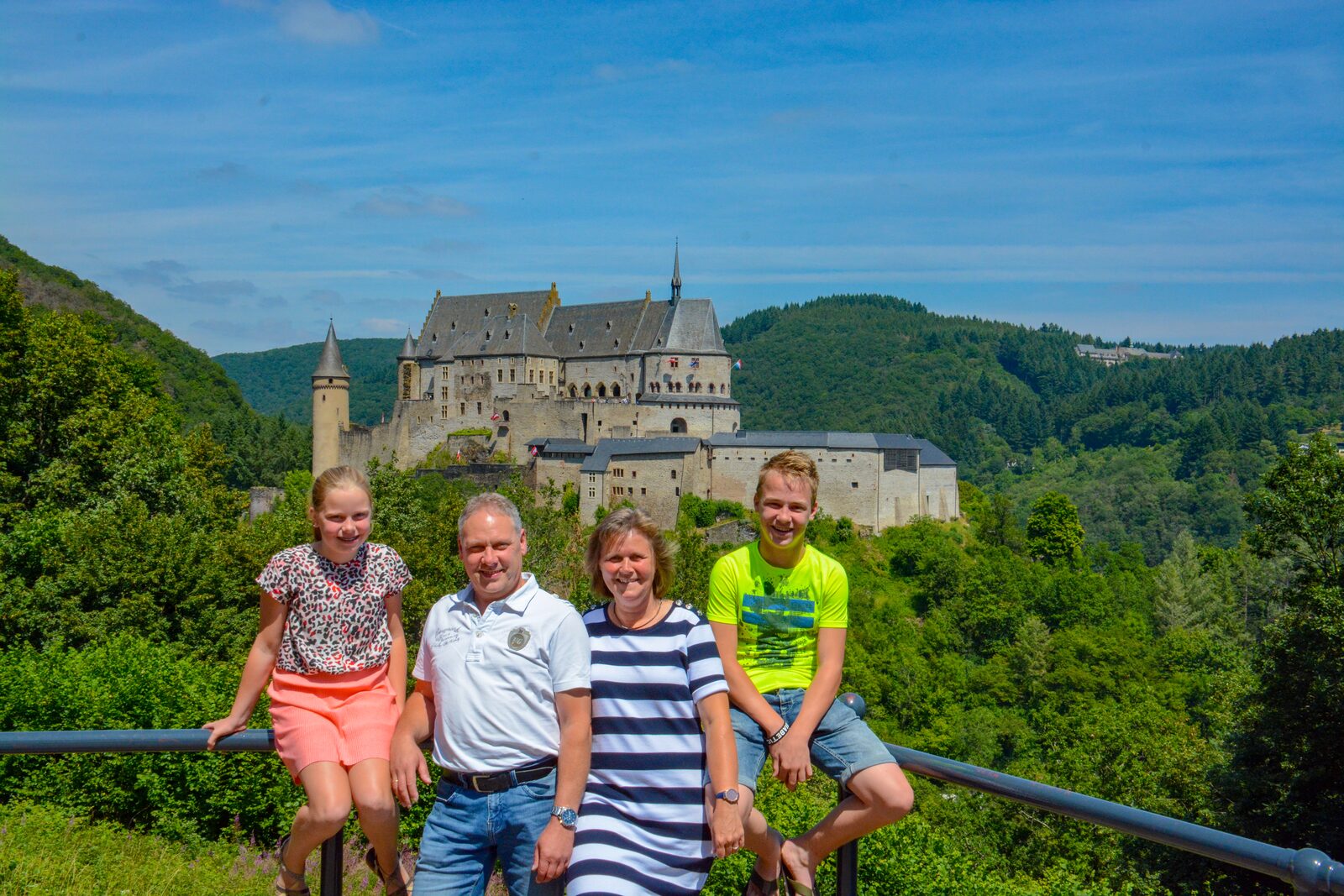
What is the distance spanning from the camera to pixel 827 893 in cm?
650

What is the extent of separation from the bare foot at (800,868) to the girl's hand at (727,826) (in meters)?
0.64

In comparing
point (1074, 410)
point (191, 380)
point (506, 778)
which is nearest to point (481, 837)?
point (506, 778)

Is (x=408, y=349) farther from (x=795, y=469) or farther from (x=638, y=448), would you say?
(x=795, y=469)

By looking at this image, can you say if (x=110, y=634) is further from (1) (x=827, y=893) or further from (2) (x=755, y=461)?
(2) (x=755, y=461)

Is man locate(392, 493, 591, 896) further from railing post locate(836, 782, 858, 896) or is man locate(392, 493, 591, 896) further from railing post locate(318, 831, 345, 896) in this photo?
railing post locate(836, 782, 858, 896)

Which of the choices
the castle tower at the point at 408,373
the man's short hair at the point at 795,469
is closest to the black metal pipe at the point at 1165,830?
the man's short hair at the point at 795,469

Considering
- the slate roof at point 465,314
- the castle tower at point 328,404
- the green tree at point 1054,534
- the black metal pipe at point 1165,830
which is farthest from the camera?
the slate roof at point 465,314

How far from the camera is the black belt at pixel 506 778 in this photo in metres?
4.79

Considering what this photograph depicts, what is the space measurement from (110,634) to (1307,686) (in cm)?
2185

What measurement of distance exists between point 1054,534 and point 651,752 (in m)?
67.4

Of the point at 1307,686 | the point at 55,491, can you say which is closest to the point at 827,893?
the point at 1307,686

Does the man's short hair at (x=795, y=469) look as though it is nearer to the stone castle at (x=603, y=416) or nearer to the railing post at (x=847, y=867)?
the railing post at (x=847, y=867)

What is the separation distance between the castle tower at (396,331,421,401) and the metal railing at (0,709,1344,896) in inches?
2669

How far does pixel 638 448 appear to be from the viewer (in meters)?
55.3
